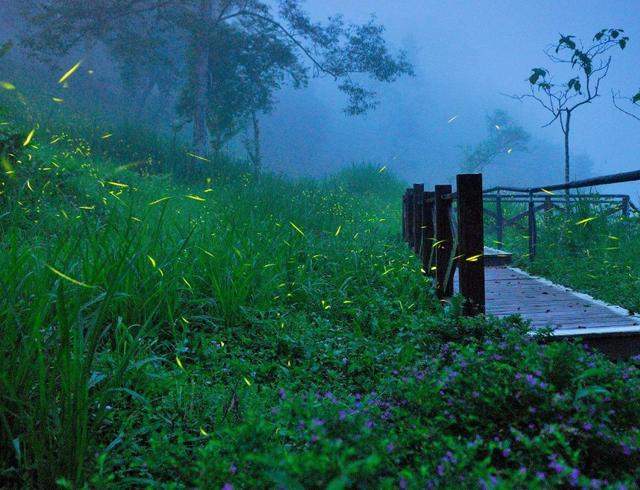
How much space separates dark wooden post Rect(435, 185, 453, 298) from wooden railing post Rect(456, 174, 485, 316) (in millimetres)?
1231

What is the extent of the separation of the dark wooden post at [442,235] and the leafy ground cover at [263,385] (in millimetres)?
460

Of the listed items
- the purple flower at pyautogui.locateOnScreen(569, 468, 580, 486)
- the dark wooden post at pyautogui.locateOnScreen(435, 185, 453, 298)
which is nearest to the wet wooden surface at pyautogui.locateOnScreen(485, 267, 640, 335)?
the dark wooden post at pyautogui.locateOnScreen(435, 185, 453, 298)

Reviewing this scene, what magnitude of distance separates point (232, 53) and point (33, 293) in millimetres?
17719

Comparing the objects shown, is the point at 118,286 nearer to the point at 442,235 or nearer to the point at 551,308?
the point at 442,235

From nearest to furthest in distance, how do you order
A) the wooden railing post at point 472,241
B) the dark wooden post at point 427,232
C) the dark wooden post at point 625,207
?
the wooden railing post at point 472,241, the dark wooden post at point 427,232, the dark wooden post at point 625,207

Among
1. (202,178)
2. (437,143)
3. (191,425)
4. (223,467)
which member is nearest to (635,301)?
(191,425)

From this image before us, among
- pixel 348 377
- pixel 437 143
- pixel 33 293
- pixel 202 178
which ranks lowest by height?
pixel 348 377

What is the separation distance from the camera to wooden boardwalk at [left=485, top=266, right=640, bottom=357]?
13.2 feet

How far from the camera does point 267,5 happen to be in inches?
729

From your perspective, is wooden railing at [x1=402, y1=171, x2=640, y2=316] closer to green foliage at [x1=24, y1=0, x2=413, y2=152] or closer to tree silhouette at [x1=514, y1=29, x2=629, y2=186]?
tree silhouette at [x1=514, y1=29, x2=629, y2=186]

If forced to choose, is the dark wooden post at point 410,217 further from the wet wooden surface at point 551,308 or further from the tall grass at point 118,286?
the wet wooden surface at point 551,308

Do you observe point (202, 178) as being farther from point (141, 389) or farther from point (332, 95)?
point (332, 95)

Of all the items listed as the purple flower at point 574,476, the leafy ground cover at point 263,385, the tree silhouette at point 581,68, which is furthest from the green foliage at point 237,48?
the purple flower at point 574,476

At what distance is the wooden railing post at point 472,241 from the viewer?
423 centimetres
